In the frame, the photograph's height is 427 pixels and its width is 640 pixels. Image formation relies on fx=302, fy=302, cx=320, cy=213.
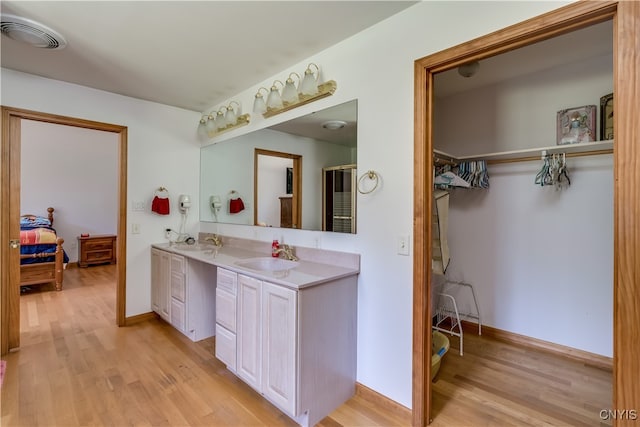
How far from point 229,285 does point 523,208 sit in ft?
8.52

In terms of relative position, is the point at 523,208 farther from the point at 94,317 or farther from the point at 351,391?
the point at 94,317

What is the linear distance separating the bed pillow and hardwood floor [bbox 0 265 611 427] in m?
2.75

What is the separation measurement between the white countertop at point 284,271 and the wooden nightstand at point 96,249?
421cm

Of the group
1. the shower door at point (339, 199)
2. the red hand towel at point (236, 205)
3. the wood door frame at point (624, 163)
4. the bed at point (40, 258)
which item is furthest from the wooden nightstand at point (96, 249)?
the wood door frame at point (624, 163)

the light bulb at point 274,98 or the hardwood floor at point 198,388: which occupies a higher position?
the light bulb at point 274,98

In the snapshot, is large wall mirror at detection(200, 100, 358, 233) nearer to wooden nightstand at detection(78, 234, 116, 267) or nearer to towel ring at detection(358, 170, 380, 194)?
towel ring at detection(358, 170, 380, 194)

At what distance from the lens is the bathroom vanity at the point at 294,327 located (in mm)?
1652

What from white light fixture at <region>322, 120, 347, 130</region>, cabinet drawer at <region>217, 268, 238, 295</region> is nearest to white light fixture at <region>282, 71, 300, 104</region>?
white light fixture at <region>322, 120, 347, 130</region>

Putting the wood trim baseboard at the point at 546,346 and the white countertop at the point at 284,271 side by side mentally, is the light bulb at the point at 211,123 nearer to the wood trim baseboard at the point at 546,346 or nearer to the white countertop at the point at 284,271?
the white countertop at the point at 284,271

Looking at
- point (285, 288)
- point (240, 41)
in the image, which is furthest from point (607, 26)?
point (285, 288)

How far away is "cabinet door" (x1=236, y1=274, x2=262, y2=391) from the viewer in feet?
6.11

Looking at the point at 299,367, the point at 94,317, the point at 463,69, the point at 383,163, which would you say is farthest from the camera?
the point at 94,317

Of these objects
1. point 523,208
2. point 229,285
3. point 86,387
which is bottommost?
point 86,387

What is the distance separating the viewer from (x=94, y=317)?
3344mm
